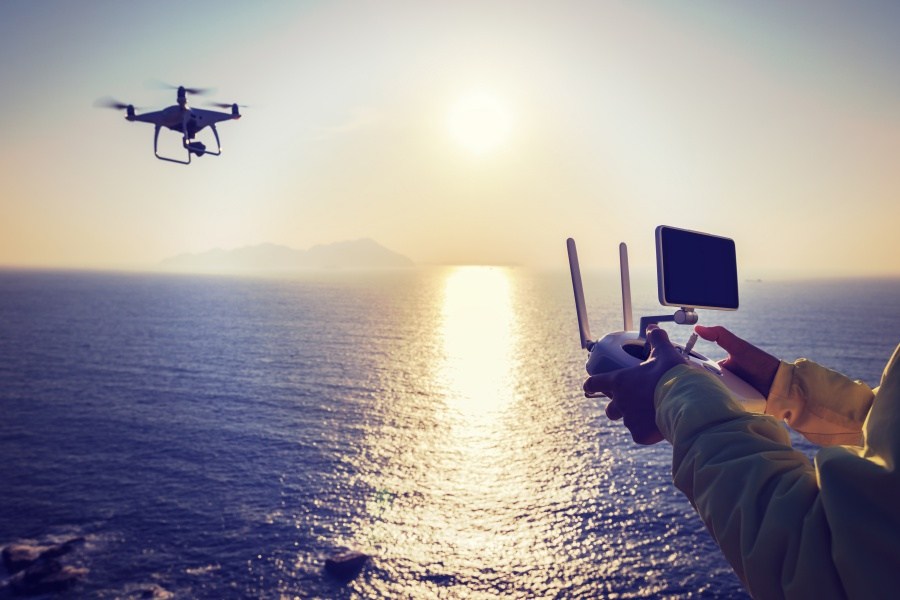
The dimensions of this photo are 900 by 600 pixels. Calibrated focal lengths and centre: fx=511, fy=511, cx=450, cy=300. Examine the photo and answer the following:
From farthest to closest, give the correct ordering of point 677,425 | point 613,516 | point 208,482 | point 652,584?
point 208,482 → point 613,516 → point 652,584 → point 677,425

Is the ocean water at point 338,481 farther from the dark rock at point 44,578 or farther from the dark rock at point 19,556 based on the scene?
the dark rock at point 19,556

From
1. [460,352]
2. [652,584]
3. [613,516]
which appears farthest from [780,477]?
[460,352]

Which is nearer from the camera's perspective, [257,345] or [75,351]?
[75,351]

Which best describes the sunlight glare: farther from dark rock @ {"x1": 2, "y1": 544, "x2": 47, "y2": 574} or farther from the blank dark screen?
the blank dark screen

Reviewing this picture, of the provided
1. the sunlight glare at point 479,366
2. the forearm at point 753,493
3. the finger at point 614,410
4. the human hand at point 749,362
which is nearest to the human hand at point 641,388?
the finger at point 614,410

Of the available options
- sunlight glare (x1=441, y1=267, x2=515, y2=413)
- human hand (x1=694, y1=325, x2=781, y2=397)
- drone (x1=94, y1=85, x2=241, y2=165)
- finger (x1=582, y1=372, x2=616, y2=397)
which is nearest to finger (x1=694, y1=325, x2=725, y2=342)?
human hand (x1=694, y1=325, x2=781, y2=397)

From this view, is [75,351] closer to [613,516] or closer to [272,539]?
[272,539]

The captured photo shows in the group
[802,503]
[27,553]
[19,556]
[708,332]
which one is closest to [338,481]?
[27,553]
